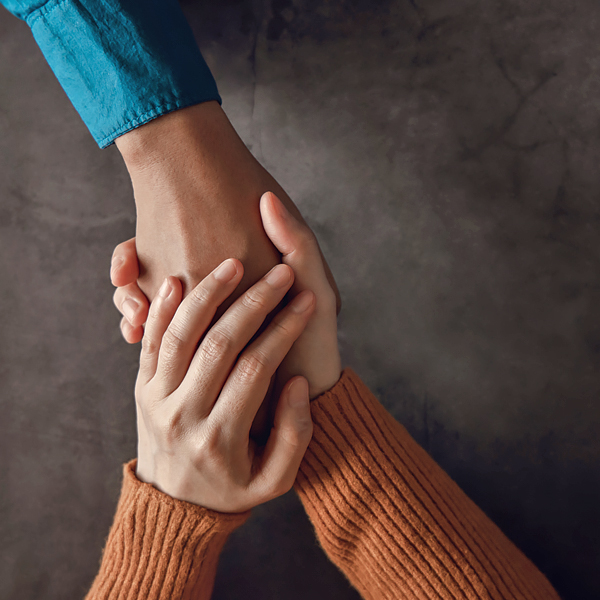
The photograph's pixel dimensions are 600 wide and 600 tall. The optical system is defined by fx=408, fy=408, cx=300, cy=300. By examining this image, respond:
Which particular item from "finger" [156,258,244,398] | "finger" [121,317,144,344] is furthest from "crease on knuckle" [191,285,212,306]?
"finger" [121,317,144,344]

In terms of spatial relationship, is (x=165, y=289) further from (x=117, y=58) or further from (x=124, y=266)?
(x=117, y=58)

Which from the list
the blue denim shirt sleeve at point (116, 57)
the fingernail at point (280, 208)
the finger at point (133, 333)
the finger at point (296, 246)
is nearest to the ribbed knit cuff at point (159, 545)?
the finger at point (133, 333)

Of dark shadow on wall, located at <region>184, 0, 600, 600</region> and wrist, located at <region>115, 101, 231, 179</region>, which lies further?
dark shadow on wall, located at <region>184, 0, 600, 600</region>

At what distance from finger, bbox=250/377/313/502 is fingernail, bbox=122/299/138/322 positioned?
36cm

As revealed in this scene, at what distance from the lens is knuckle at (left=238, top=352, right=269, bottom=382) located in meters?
0.68

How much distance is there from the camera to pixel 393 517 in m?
0.71

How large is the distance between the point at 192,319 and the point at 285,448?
27 centimetres

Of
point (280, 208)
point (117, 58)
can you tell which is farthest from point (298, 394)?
point (117, 58)

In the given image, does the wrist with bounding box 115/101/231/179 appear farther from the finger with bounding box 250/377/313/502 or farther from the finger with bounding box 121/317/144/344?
the finger with bounding box 250/377/313/502

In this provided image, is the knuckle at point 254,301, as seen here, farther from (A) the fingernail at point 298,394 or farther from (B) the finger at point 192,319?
(A) the fingernail at point 298,394

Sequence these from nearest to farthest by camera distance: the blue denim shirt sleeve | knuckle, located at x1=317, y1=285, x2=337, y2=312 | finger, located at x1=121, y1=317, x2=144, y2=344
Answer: the blue denim shirt sleeve → knuckle, located at x1=317, y1=285, x2=337, y2=312 → finger, located at x1=121, y1=317, x2=144, y2=344

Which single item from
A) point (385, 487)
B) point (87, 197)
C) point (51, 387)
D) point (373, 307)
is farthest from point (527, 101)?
point (51, 387)

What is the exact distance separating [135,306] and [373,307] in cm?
56

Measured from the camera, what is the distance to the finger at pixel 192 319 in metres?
0.67
